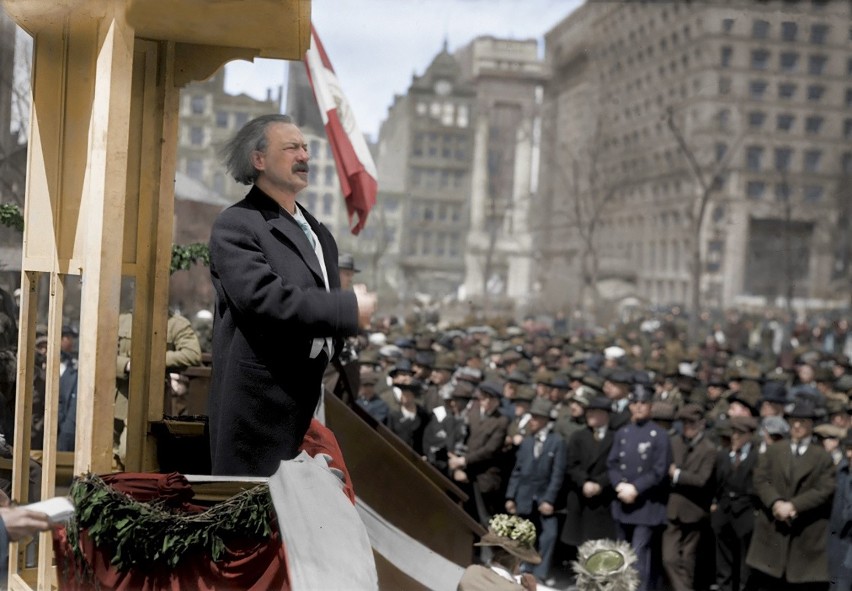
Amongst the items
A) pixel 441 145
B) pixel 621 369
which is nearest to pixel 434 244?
pixel 441 145

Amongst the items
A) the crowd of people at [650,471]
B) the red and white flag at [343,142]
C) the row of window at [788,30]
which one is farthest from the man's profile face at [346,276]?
the row of window at [788,30]

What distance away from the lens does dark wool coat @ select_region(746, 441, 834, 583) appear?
8.94 meters

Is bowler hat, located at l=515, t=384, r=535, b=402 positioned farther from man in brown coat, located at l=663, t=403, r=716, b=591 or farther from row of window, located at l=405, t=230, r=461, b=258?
row of window, located at l=405, t=230, r=461, b=258

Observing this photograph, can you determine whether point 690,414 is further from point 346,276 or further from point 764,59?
point 764,59

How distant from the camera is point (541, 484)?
10.5 m

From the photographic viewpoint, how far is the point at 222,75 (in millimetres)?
24688

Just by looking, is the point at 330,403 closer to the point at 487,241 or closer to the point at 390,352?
the point at 390,352

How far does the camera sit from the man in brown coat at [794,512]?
29.3ft

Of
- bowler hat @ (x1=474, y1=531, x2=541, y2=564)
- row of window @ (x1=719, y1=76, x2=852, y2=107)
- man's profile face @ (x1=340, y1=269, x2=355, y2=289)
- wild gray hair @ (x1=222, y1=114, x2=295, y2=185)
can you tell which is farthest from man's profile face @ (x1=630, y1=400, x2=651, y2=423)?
row of window @ (x1=719, y1=76, x2=852, y2=107)

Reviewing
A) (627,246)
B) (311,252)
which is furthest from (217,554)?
(627,246)

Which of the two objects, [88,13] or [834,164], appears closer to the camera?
[88,13]

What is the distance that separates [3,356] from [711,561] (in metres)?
7.94

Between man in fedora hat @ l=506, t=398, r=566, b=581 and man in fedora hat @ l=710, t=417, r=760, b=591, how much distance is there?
1531 mm

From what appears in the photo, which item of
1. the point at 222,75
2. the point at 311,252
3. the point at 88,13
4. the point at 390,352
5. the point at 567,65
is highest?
the point at 567,65
